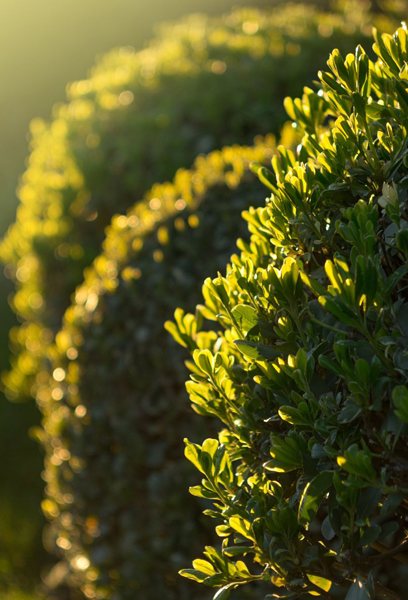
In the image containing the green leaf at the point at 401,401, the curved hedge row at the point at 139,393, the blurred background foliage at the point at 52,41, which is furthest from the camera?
the blurred background foliage at the point at 52,41

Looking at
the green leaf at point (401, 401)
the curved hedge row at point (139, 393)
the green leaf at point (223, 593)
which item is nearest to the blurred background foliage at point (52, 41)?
the curved hedge row at point (139, 393)

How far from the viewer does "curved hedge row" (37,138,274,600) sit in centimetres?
313

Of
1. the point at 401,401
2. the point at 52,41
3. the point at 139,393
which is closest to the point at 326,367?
the point at 401,401

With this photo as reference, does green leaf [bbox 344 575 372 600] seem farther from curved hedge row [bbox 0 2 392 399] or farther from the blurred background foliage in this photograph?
the blurred background foliage

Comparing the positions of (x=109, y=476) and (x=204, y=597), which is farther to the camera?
(x=109, y=476)

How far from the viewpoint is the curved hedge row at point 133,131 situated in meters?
4.77

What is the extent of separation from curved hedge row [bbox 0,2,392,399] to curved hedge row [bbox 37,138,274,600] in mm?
1262

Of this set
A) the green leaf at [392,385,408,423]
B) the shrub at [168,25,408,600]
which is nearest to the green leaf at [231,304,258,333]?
the shrub at [168,25,408,600]

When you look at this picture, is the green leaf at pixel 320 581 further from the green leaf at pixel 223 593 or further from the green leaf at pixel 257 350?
the green leaf at pixel 257 350

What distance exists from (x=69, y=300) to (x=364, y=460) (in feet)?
13.0

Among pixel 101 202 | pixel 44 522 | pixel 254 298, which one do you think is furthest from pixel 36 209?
pixel 254 298

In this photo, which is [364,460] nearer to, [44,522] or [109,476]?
[109,476]

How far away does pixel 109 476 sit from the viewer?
338 cm

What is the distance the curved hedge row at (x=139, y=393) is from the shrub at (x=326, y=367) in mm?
1319
